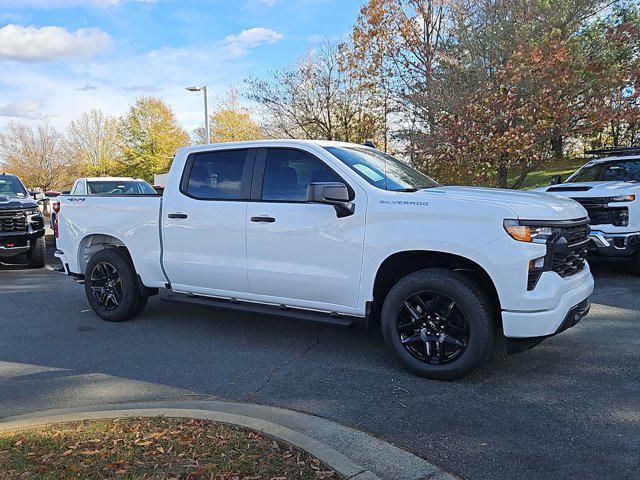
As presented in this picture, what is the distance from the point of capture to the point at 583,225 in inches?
176

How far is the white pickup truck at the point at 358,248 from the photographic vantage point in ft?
13.0

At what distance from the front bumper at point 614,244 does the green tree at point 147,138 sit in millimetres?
41306

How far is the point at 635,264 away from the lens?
7879mm

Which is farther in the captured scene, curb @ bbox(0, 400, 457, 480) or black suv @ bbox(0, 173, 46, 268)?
black suv @ bbox(0, 173, 46, 268)

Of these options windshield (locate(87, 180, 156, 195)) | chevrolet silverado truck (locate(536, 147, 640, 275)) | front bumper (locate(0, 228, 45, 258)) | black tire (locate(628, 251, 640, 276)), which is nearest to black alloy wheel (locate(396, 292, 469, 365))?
chevrolet silverado truck (locate(536, 147, 640, 275))

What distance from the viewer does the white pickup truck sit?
3.96 m

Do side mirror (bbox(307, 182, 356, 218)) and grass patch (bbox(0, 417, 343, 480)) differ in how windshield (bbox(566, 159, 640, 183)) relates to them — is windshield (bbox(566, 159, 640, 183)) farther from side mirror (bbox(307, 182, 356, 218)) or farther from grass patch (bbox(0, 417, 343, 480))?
grass patch (bbox(0, 417, 343, 480))

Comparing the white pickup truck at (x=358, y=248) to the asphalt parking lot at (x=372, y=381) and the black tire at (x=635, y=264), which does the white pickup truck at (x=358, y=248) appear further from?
the black tire at (x=635, y=264)

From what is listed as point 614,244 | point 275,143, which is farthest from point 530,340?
point 614,244

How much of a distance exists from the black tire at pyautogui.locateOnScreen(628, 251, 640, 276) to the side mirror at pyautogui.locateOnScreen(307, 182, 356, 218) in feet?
17.9

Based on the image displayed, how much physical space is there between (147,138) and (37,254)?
3660 centimetres

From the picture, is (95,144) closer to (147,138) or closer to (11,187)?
(147,138)

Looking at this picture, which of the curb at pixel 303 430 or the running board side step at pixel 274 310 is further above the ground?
the running board side step at pixel 274 310

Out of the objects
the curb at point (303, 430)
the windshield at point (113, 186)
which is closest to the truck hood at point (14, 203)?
the windshield at point (113, 186)
